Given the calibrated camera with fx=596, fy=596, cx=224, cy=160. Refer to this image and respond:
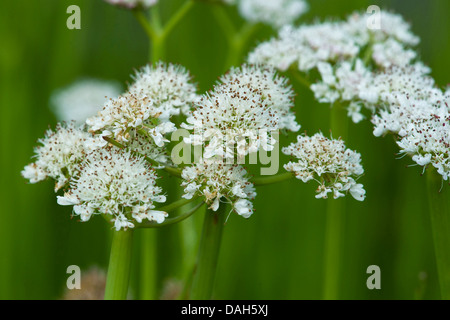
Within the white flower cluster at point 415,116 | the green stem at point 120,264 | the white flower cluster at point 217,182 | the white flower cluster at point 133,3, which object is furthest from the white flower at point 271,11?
the green stem at point 120,264

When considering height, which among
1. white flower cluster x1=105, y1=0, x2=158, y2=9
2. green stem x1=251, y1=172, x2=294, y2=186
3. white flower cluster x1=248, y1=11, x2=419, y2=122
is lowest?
green stem x1=251, y1=172, x2=294, y2=186

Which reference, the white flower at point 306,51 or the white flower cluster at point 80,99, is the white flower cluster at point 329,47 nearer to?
the white flower at point 306,51

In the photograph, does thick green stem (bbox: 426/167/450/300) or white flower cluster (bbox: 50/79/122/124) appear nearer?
thick green stem (bbox: 426/167/450/300)

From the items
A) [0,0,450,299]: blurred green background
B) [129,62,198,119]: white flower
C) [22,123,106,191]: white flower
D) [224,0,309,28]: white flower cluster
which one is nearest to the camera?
[22,123,106,191]: white flower

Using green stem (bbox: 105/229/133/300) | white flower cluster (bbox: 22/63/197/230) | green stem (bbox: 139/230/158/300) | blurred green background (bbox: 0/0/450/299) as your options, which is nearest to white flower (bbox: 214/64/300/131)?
Result: white flower cluster (bbox: 22/63/197/230)

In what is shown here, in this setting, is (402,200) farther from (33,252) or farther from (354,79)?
(33,252)

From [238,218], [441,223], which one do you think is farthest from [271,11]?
[441,223]

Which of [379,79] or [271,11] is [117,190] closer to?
[379,79]

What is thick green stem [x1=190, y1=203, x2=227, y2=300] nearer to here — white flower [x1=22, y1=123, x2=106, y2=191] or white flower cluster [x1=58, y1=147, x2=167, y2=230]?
white flower cluster [x1=58, y1=147, x2=167, y2=230]
